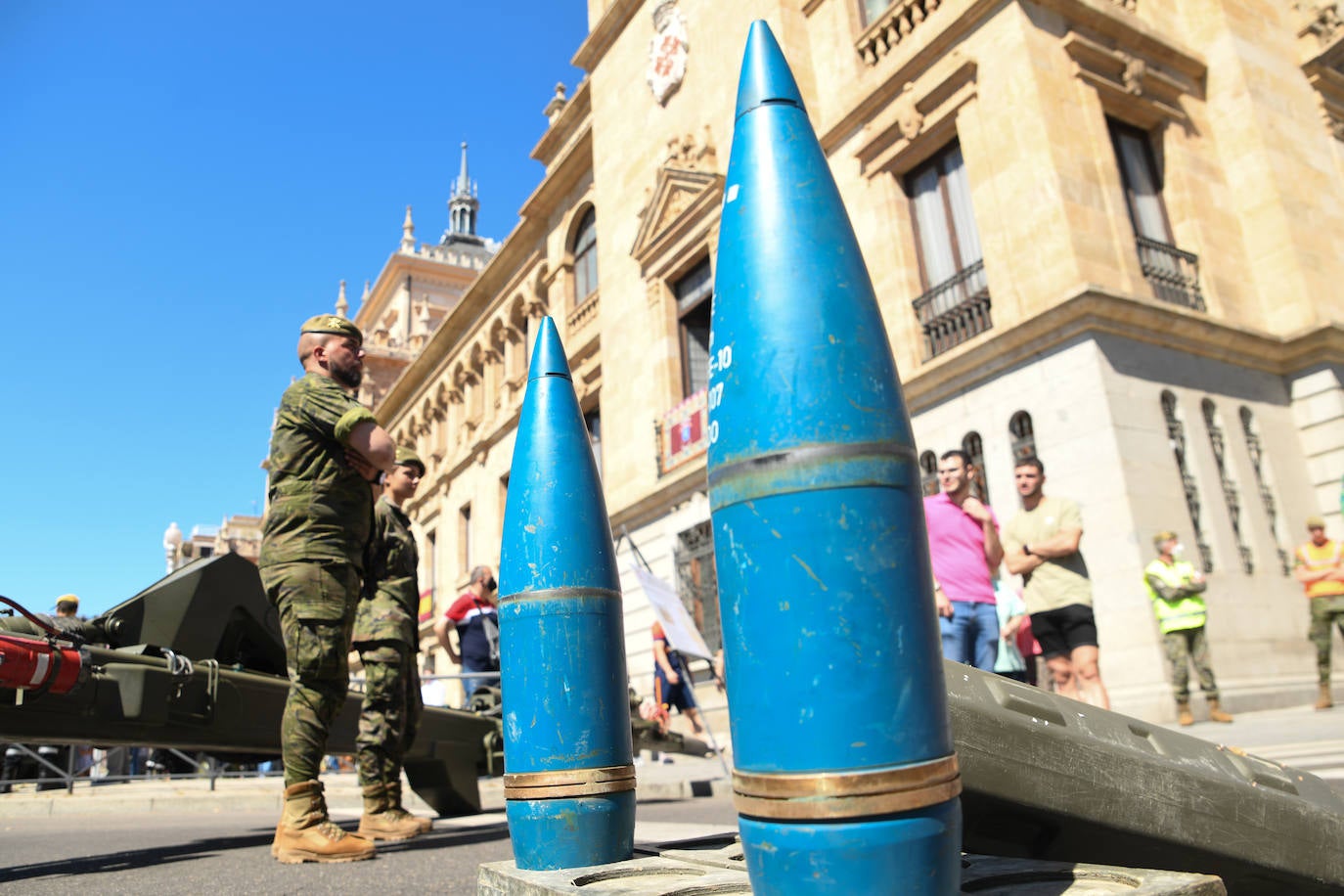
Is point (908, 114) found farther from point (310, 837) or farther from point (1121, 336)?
point (310, 837)

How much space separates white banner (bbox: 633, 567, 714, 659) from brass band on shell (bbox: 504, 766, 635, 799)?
4280 mm

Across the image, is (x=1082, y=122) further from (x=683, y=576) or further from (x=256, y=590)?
(x=256, y=590)

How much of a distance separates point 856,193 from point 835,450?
11.0 meters

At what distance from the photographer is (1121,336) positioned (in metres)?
8.64

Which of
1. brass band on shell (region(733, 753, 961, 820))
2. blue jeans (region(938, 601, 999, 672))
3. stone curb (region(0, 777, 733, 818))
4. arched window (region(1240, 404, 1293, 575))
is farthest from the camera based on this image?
arched window (region(1240, 404, 1293, 575))

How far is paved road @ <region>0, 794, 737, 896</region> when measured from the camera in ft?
9.75

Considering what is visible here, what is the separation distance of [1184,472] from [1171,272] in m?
2.61

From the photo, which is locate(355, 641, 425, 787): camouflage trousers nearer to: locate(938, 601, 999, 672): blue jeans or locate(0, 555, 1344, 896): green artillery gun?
locate(938, 601, 999, 672): blue jeans

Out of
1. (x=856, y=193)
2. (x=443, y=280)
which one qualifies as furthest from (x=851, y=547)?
(x=443, y=280)

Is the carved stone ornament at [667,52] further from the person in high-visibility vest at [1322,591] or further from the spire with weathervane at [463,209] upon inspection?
the spire with weathervane at [463,209]

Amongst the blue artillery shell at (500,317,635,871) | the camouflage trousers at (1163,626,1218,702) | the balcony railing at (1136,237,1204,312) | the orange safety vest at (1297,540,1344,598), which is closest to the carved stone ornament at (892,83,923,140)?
the balcony railing at (1136,237,1204,312)

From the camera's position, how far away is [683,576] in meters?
13.3

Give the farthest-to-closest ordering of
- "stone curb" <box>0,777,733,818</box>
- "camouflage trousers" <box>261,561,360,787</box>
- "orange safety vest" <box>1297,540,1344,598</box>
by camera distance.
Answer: "orange safety vest" <box>1297,540,1344,598</box>, "stone curb" <box>0,777,733,818</box>, "camouflage trousers" <box>261,561,360,787</box>

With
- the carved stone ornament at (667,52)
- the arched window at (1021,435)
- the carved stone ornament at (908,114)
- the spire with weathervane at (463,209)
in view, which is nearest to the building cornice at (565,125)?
the carved stone ornament at (667,52)
